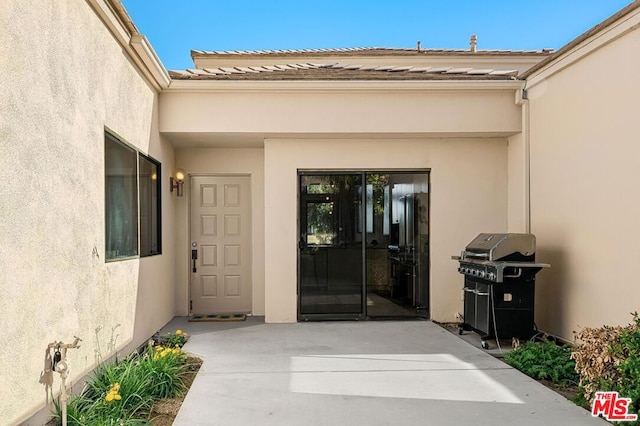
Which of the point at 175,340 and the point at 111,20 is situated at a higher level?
the point at 111,20

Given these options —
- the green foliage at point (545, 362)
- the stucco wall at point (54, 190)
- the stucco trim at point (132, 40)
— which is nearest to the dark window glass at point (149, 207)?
the stucco wall at point (54, 190)

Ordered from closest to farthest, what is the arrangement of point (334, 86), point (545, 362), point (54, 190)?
point (54, 190) → point (545, 362) → point (334, 86)

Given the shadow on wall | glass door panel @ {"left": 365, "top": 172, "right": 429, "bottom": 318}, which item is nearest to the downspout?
the shadow on wall

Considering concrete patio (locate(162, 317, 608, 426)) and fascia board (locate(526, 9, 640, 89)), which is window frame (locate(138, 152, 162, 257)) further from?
fascia board (locate(526, 9, 640, 89))

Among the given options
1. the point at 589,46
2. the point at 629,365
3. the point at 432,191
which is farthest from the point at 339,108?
the point at 629,365

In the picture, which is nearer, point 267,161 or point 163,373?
point 163,373

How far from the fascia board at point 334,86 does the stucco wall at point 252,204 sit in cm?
145

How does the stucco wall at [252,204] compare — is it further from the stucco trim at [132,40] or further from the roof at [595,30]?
the roof at [595,30]

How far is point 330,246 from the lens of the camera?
7684mm

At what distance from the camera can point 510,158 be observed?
7652 mm

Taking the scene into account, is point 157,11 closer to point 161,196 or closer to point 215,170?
point 215,170

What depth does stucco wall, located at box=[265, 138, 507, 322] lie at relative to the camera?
7.60m

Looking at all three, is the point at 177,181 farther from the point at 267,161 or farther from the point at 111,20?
the point at 111,20

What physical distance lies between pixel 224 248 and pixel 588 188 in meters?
5.43
